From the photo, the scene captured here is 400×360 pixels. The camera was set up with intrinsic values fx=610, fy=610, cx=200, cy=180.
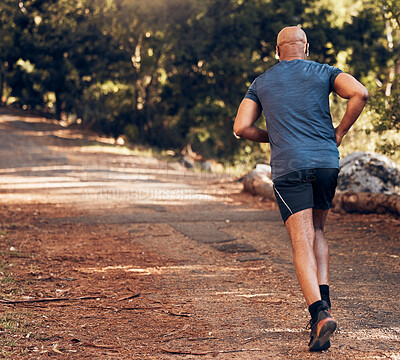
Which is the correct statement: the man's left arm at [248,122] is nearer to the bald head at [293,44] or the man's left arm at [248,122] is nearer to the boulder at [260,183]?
the bald head at [293,44]

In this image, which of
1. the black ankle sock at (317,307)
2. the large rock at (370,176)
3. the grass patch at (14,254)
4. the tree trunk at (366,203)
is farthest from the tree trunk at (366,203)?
the black ankle sock at (317,307)

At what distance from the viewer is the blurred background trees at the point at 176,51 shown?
2739 centimetres

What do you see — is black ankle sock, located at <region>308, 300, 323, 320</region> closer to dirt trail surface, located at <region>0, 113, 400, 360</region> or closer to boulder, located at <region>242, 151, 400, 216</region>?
dirt trail surface, located at <region>0, 113, 400, 360</region>

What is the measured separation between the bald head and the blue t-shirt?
15 centimetres

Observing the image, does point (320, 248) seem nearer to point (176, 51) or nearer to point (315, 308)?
point (315, 308)

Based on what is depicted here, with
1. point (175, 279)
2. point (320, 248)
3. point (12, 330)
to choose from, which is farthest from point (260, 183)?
point (12, 330)

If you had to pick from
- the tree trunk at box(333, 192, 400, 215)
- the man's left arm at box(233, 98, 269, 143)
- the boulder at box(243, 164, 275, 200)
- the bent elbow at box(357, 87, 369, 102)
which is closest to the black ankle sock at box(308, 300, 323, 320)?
the man's left arm at box(233, 98, 269, 143)

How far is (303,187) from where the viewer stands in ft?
13.1

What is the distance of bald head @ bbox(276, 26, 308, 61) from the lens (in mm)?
4203

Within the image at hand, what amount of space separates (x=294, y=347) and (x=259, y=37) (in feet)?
85.3

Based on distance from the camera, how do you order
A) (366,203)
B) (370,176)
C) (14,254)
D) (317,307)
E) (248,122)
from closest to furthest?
1. (317,307)
2. (248,122)
3. (14,254)
4. (366,203)
5. (370,176)

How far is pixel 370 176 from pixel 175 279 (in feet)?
18.3

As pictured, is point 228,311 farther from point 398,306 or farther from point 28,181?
point 28,181

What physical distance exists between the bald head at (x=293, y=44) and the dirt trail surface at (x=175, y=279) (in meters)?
1.89
